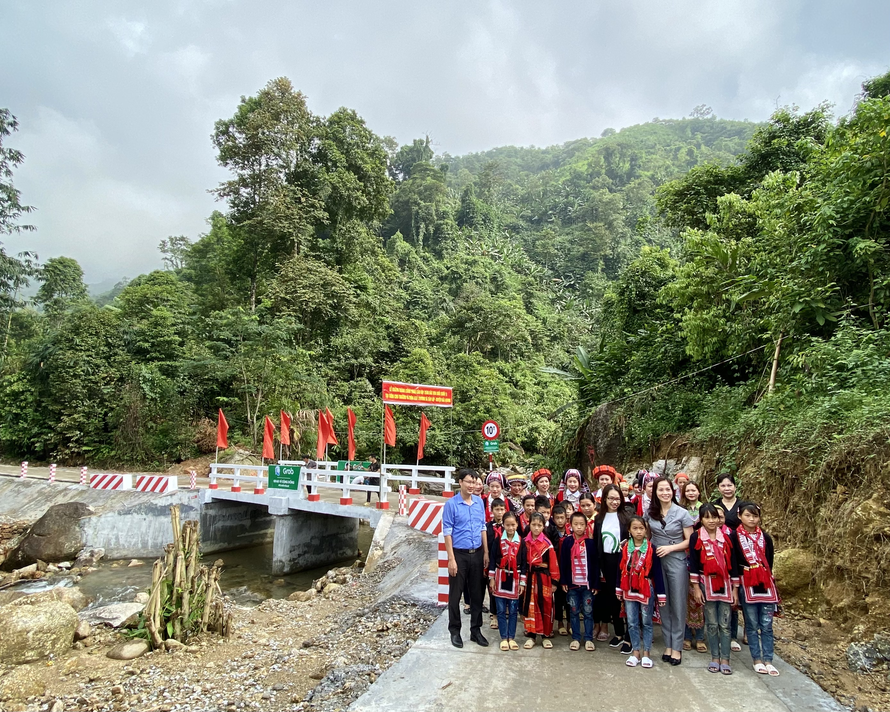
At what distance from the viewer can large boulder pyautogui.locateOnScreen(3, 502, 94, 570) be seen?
13141 millimetres

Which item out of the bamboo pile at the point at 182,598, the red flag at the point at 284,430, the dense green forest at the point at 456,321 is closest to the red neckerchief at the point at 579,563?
the dense green forest at the point at 456,321

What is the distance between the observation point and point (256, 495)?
1432 cm

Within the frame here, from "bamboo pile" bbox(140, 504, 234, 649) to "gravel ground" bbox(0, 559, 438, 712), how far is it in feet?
0.64

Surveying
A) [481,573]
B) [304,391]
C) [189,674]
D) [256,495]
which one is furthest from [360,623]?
[304,391]

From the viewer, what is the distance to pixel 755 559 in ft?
13.4

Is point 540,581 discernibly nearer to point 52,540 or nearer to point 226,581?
point 226,581

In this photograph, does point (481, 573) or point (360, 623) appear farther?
point (360, 623)

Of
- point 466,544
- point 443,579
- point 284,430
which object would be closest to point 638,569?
point 466,544

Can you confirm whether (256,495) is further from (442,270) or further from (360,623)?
(442,270)

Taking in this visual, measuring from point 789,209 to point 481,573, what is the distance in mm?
7936

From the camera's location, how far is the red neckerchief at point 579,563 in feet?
15.1

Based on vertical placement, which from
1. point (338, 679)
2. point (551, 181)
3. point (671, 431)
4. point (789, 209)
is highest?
point (551, 181)

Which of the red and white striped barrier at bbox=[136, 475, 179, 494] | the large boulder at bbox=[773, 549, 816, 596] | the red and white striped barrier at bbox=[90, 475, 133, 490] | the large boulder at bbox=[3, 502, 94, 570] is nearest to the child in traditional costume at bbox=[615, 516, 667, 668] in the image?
the large boulder at bbox=[773, 549, 816, 596]

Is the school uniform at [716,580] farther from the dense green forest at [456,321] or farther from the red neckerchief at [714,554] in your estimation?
the dense green forest at [456,321]
